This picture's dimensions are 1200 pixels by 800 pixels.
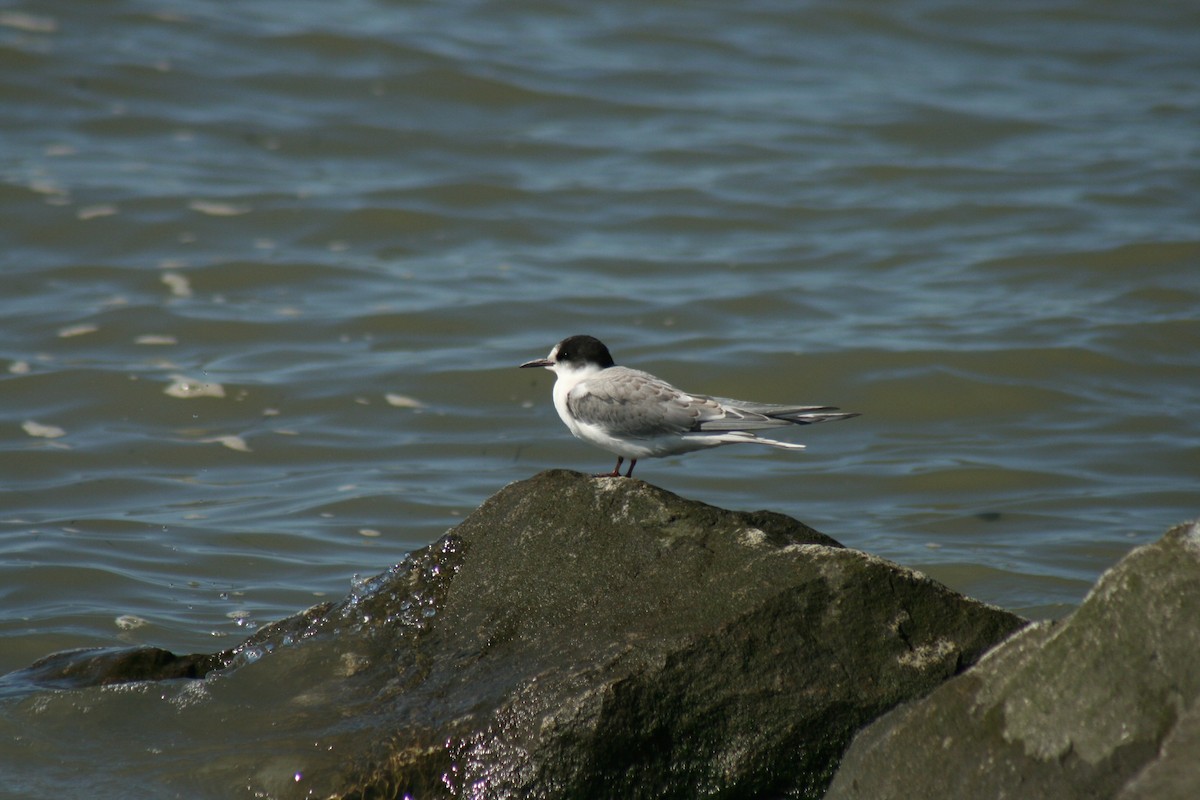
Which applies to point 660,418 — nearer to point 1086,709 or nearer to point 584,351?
point 584,351

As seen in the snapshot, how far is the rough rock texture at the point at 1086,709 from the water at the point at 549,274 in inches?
129

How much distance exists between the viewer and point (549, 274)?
12.0 meters

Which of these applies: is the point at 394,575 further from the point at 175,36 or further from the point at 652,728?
the point at 175,36

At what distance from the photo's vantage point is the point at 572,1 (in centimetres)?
1817

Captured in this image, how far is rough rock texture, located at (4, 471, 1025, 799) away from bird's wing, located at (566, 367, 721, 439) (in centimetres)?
53

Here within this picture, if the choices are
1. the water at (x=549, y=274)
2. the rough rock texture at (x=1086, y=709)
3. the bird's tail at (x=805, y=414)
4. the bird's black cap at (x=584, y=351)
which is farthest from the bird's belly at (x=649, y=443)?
the water at (x=549, y=274)

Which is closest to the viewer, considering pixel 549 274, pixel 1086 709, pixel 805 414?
pixel 1086 709

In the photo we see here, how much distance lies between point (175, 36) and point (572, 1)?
16.9 feet

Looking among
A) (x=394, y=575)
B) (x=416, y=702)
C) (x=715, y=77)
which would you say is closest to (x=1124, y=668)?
(x=416, y=702)

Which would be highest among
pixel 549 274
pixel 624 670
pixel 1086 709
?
pixel 1086 709

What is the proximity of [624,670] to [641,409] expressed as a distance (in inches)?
56.1

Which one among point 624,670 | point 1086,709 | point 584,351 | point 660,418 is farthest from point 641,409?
point 1086,709

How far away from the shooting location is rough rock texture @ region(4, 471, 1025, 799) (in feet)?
14.0

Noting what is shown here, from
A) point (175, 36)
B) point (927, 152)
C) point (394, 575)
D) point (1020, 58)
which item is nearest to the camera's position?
point (394, 575)
